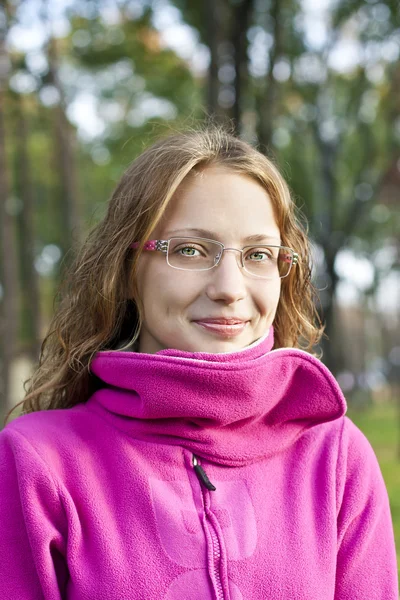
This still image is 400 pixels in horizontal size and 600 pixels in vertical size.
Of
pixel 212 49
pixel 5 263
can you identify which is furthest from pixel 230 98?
pixel 5 263

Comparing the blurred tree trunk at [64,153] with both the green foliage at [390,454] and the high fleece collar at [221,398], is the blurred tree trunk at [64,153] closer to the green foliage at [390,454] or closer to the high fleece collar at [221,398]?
the green foliage at [390,454]

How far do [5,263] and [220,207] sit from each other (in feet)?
27.2

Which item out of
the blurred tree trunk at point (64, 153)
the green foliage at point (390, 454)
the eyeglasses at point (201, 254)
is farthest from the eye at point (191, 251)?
the blurred tree trunk at point (64, 153)

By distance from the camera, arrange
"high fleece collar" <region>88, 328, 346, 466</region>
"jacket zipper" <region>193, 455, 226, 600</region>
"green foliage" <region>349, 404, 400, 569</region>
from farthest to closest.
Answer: "green foliage" <region>349, 404, 400, 569</region>, "high fleece collar" <region>88, 328, 346, 466</region>, "jacket zipper" <region>193, 455, 226, 600</region>

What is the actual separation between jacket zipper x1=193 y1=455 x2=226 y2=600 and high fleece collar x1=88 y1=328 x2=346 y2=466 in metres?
0.05

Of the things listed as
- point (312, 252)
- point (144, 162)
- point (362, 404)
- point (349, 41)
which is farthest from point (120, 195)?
point (362, 404)

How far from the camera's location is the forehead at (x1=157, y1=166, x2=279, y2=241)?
6.84 ft

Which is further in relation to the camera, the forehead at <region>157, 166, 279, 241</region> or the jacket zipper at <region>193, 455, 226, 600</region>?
the forehead at <region>157, 166, 279, 241</region>

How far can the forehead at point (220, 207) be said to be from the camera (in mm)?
2086

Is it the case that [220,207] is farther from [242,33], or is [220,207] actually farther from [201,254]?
[242,33]

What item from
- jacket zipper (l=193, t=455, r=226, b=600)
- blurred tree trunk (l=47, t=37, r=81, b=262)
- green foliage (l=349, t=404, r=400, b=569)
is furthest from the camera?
blurred tree trunk (l=47, t=37, r=81, b=262)

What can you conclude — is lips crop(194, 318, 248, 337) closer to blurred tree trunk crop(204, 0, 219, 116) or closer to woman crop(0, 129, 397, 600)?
woman crop(0, 129, 397, 600)

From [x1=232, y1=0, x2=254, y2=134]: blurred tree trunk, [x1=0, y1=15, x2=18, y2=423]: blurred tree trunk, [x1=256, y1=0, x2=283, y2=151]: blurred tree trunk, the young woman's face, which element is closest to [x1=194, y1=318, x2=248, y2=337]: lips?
the young woman's face

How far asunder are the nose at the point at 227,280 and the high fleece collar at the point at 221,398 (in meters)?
0.15
